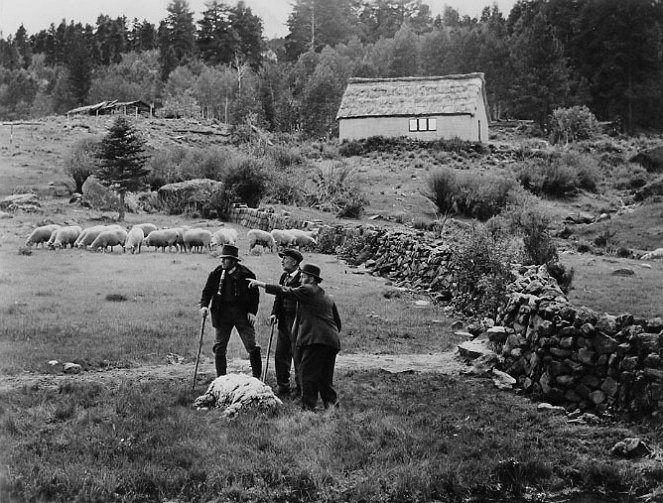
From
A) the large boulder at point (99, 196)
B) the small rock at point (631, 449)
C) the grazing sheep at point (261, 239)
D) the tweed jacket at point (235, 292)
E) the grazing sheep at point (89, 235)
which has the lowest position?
the small rock at point (631, 449)

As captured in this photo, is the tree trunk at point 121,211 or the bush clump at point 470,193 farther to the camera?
the bush clump at point 470,193

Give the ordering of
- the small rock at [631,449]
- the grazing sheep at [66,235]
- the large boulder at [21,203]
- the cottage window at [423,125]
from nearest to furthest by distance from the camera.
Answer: the small rock at [631,449], the large boulder at [21,203], the grazing sheep at [66,235], the cottage window at [423,125]

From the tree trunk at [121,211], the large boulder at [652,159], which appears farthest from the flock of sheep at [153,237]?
the large boulder at [652,159]

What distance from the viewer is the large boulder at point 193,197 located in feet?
31.2

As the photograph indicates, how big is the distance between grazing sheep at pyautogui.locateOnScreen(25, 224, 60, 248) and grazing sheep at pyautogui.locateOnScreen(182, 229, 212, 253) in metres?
1.54

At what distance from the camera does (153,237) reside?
8797 mm

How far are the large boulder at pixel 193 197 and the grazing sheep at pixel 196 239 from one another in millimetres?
756

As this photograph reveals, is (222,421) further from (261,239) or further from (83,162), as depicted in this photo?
(83,162)

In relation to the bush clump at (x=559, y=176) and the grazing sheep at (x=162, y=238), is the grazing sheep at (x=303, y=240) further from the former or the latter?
the bush clump at (x=559, y=176)

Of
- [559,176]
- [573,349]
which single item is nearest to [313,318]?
[573,349]

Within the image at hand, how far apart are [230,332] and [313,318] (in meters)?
0.89

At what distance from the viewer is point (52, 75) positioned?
1202cm

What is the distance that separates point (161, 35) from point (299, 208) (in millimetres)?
3260

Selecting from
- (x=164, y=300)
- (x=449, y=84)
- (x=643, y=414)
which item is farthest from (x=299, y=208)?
(x=449, y=84)
